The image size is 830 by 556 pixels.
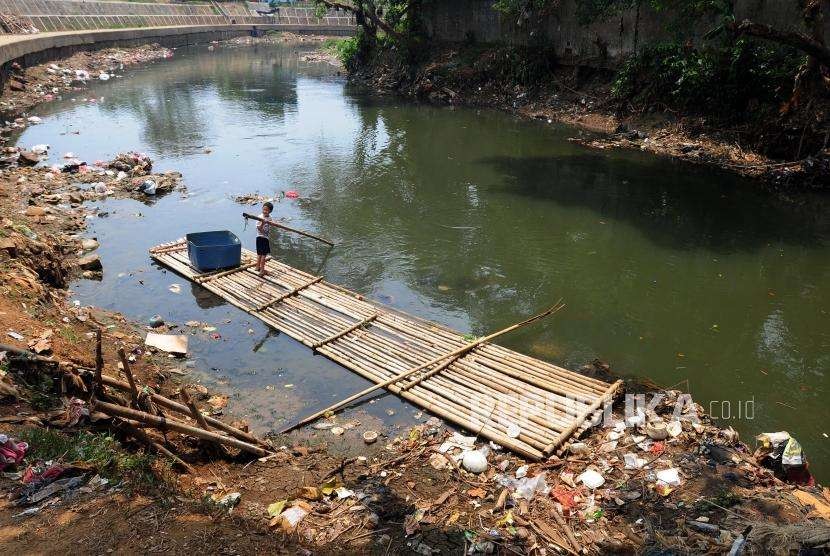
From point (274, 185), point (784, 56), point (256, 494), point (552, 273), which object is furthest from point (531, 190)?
point (256, 494)

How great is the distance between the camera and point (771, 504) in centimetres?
377

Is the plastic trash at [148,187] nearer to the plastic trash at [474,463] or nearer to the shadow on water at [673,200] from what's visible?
the shadow on water at [673,200]

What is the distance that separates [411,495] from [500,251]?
533cm

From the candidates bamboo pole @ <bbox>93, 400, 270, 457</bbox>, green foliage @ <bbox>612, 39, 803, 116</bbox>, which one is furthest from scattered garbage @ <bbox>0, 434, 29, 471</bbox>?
green foliage @ <bbox>612, 39, 803, 116</bbox>

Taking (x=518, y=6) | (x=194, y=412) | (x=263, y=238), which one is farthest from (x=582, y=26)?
(x=194, y=412)

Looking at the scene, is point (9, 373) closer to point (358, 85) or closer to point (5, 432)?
point (5, 432)

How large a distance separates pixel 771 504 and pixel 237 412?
4.29m

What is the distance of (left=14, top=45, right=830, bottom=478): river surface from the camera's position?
6.05 m

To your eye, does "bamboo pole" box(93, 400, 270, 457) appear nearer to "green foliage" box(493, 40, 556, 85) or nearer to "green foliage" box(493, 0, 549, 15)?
"green foliage" box(493, 40, 556, 85)

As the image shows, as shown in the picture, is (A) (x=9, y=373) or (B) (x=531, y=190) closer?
(A) (x=9, y=373)

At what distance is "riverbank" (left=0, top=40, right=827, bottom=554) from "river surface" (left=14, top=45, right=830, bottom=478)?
707mm

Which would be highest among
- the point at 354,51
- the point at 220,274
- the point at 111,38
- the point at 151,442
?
the point at 111,38

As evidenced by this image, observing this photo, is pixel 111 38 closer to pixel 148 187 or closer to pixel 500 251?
pixel 148 187

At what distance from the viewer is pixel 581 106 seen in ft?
56.9
